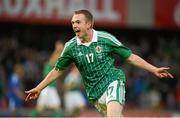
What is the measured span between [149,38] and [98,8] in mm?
3800

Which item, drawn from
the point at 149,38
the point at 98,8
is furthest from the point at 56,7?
the point at 149,38

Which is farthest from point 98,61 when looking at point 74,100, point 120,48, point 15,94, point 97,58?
point 15,94

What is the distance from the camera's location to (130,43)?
24078 mm

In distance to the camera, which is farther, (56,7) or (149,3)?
(149,3)

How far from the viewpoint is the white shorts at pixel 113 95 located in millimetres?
8148

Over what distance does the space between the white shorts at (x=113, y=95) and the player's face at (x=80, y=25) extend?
724mm

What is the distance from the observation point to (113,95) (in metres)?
8.16

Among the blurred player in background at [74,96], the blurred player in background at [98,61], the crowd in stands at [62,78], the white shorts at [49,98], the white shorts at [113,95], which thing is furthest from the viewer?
the crowd in stands at [62,78]

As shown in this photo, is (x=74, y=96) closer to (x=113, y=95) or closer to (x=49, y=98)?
(x=49, y=98)

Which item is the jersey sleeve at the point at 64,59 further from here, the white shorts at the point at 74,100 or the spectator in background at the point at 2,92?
the spectator in background at the point at 2,92

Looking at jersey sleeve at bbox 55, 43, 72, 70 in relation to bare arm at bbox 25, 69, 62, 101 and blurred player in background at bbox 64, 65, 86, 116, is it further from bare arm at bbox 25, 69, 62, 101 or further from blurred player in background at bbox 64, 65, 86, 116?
blurred player in background at bbox 64, 65, 86, 116

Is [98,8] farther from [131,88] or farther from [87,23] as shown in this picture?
[87,23]

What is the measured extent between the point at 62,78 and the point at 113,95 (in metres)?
12.1

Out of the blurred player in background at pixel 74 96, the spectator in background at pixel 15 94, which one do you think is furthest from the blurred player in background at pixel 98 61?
the spectator in background at pixel 15 94
